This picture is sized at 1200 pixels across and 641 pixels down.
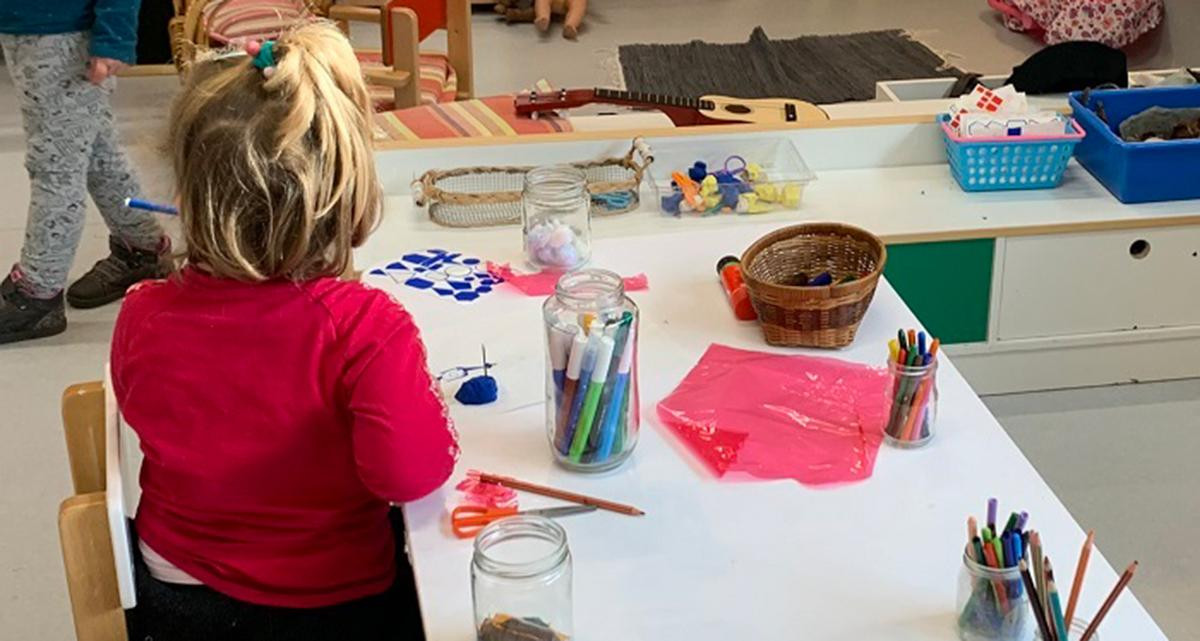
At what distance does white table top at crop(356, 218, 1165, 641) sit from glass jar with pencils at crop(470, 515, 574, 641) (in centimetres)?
4

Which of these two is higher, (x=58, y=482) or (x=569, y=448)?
(x=569, y=448)

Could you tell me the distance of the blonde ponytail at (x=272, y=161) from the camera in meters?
1.27

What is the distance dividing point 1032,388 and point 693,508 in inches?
51.7

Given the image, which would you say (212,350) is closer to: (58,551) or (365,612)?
(365,612)

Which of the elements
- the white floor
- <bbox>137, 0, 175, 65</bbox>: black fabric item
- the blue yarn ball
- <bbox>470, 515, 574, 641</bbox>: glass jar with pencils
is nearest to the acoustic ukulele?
the white floor

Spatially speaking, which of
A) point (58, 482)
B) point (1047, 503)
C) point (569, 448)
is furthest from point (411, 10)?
point (1047, 503)

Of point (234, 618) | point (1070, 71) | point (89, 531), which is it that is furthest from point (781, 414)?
point (1070, 71)

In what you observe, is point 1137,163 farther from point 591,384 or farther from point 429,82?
point 429,82

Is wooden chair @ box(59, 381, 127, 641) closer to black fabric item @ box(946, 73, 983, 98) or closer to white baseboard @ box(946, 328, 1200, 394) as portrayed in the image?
white baseboard @ box(946, 328, 1200, 394)

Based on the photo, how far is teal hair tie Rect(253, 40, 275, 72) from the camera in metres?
1.28

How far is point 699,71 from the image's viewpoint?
15.1 feet

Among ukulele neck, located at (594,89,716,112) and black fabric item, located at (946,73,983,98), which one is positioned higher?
ukulele neck, located at (594,89,716,112)

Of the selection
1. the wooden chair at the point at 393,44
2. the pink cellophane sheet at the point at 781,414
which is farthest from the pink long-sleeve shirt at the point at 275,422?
the wooden chair at the point at 393,44

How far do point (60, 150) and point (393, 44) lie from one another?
0.73 metres
